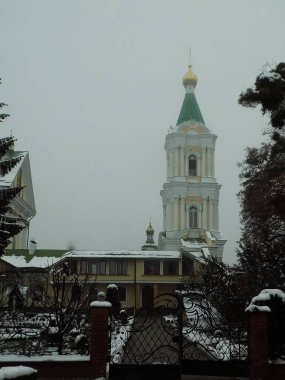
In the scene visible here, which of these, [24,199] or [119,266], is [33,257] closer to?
[24,199]

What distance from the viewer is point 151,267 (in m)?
48.0

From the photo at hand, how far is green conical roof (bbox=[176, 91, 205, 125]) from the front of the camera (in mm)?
63497

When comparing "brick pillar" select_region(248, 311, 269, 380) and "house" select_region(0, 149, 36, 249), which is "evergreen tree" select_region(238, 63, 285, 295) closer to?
"brick pillar" select_region(248, 311, 269, 380)

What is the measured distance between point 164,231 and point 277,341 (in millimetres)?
47417

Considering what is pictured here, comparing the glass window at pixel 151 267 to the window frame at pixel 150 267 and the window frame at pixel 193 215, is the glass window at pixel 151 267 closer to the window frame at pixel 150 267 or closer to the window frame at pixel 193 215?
the window frame at pixel 150 267

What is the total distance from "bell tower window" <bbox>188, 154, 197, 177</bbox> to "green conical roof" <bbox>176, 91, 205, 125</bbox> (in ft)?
15.5

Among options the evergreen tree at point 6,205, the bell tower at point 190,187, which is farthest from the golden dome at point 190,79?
the evergreen tree at point 6,205

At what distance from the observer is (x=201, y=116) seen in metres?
64.3

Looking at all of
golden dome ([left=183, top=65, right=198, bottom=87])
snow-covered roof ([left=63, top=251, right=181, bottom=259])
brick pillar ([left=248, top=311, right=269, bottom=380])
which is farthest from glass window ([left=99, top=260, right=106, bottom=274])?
brick pillar ([left=248, top=311, right=269, bottom=380])

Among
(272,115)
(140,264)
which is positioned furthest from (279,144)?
(140,264)

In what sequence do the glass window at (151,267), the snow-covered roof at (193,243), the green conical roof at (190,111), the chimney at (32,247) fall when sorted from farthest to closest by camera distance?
the green conical roof at (190,111), the snow-covered roof at (193,243), the glass window at (151,267), the chimney at (32,247)

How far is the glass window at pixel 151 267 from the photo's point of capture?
47781 millimetres

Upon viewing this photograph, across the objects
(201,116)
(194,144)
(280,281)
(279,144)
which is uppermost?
(201,116)

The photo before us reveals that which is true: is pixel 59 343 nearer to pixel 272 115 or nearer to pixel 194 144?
pixel 272 115
